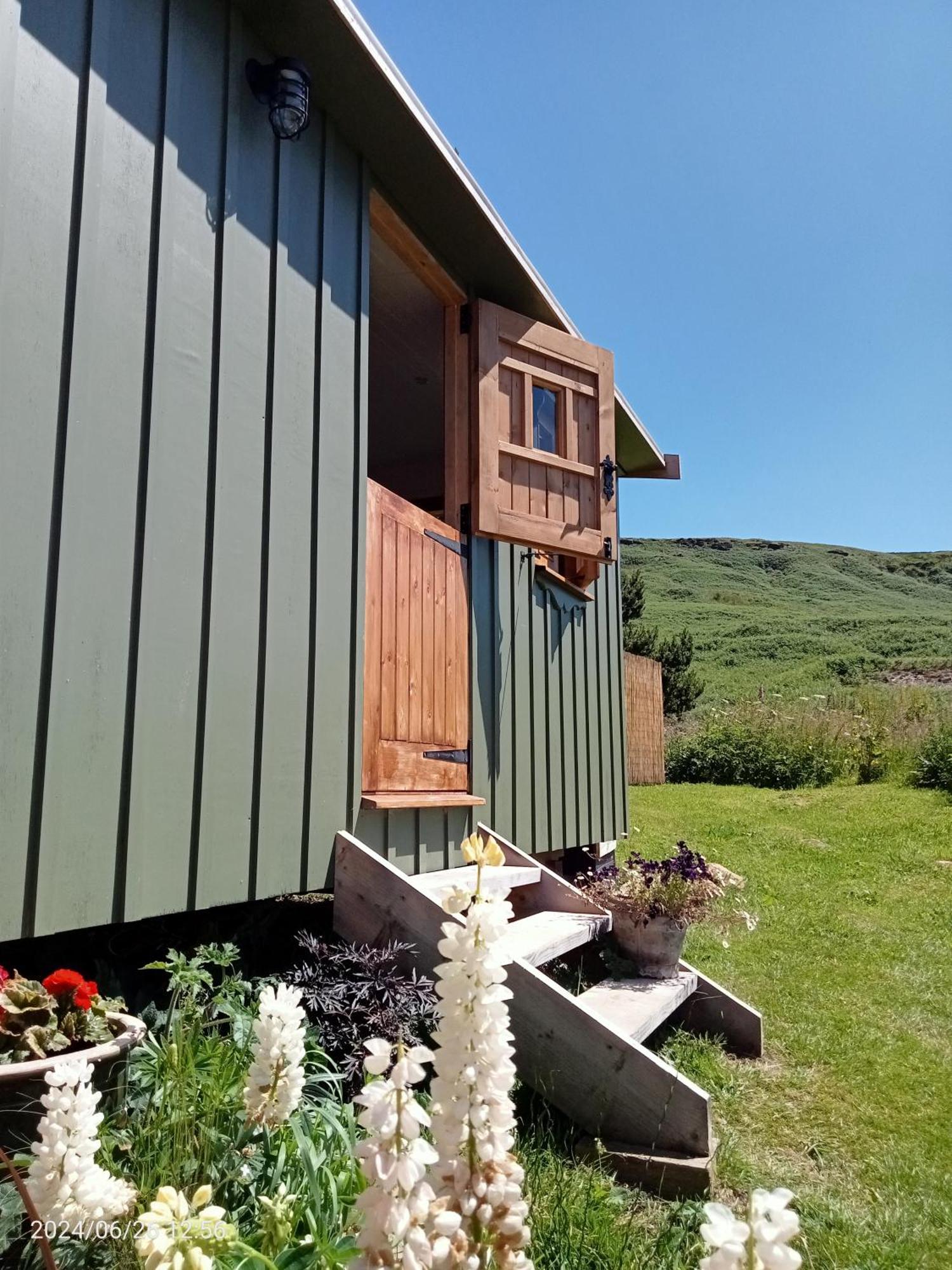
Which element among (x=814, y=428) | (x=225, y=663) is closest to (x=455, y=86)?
(x=225, y=663)

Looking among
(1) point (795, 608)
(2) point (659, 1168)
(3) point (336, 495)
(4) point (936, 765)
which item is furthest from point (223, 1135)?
(1) point (795, 608)

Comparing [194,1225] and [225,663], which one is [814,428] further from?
[194,1225]

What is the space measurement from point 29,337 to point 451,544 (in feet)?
6.97

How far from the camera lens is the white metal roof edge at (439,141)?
9.29 ft

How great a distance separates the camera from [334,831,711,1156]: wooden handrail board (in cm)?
225

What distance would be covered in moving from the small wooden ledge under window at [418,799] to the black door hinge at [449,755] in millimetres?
127

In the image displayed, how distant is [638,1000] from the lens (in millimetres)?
2994

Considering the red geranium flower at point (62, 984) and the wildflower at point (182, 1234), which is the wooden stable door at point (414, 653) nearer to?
the red geranium flower at point (62, 984)

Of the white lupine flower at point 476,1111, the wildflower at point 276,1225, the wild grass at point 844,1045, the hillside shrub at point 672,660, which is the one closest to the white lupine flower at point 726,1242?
the white lupine flower at point 476,1111

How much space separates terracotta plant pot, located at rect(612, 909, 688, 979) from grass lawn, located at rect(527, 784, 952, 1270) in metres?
0.25

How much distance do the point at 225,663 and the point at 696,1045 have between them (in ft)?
7.15

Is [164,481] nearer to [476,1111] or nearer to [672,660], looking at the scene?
[476,1111]

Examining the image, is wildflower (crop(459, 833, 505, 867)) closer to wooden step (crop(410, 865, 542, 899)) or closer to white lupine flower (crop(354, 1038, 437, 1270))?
white lupine flower (crop(354, 1038, 437, 1270))

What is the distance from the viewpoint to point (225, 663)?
2.52 meters
